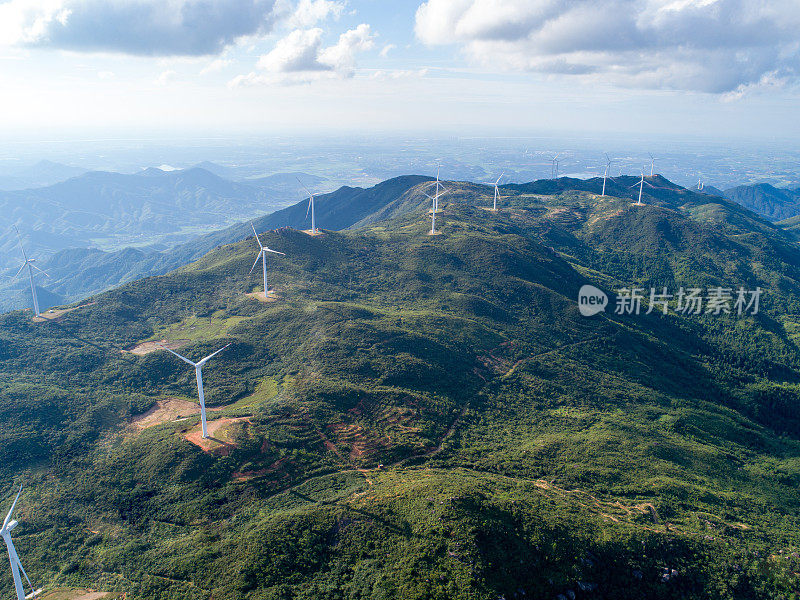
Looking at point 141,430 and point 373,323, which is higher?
point 373,323

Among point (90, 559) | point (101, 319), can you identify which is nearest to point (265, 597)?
point (90, 559)

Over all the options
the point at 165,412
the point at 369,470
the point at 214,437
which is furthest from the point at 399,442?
the point at 165,412

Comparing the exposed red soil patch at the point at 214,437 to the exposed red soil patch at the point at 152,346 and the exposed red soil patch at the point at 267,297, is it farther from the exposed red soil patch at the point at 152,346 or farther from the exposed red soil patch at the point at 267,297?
the exposed red soil patch at the point at 267,297

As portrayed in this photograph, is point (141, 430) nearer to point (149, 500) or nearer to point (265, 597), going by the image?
point (149, 500)

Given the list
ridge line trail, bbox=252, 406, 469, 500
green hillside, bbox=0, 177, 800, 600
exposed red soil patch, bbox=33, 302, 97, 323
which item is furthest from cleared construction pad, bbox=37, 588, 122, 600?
exposed red soil patch, bbox=33, 302, 97, 323

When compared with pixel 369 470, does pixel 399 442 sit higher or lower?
higher

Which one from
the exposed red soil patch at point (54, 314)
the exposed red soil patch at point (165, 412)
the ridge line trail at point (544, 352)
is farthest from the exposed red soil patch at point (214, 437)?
the exposed red soil patch at point (54, 314)

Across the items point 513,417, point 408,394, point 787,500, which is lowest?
point 787,500

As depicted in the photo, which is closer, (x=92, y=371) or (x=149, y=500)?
(x=149, y=500)

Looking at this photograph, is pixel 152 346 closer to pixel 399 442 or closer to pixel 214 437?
pixel 214 437
